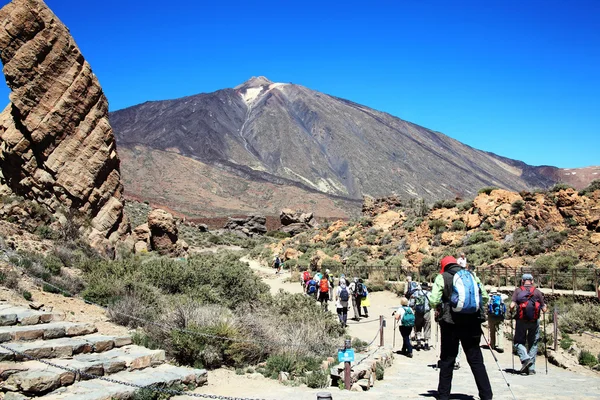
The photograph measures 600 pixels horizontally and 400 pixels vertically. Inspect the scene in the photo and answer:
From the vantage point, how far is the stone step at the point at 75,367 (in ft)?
19.8

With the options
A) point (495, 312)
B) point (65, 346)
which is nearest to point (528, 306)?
point (495, 312)

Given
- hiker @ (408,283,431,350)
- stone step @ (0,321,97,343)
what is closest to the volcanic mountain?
hiker @ (408,283,431,350)

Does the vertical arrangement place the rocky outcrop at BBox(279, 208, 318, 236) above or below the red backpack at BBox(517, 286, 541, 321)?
above

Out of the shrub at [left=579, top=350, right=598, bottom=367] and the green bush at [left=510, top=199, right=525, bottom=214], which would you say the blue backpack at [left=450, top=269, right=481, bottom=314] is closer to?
the shrub at [left=579, top=350, right=598, bottom=367]

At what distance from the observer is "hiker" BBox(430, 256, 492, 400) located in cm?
572

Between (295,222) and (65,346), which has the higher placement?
(295,222)

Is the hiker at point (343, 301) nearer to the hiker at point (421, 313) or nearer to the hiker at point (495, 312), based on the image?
the hiker at point (421, 313)

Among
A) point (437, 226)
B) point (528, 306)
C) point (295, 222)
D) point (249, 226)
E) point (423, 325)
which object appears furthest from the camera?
point (249, 226)

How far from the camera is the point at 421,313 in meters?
10.6

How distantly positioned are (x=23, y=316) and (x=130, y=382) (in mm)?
2840

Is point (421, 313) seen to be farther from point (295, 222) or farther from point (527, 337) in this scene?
point (295, 222)

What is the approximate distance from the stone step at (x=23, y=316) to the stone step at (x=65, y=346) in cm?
76

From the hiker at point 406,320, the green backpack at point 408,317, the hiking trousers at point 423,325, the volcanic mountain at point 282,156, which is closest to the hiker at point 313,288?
the hiking trousers at point 423,325

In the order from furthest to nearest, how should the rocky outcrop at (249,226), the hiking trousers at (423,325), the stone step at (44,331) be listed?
the rocky outcrop at (249,226)
the hiking trousers at (423,325)
the stone step at (44,331)
